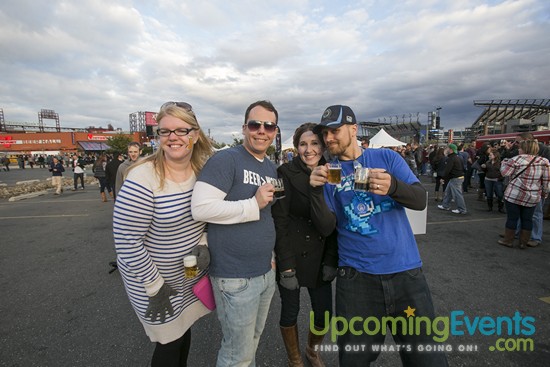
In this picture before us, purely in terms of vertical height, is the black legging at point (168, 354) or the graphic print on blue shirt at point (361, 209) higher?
the graphic print on blue shirt at point (361, 209)

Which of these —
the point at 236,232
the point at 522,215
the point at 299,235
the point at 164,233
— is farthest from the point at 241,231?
the point at 522,215

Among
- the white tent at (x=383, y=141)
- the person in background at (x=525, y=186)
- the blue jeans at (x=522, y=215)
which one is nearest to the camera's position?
the person in background at (x=525, y=186)

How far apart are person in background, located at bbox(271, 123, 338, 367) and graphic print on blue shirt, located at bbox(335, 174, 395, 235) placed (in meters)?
0.26

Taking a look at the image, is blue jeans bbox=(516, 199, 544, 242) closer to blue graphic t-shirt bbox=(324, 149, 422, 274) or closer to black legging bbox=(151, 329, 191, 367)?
blue graphic t-shirt bbox=(324, 149, 422, 274)

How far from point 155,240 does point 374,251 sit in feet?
4.65

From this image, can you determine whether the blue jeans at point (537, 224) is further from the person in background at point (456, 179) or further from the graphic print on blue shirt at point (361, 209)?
the graphic print on blue shirt at point (361, 209)

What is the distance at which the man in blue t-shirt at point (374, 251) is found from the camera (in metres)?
1.60

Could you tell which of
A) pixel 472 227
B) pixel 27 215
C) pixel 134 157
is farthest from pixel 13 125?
pixel 472 227

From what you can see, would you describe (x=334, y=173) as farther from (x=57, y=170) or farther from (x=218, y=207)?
(x=57, y=170)

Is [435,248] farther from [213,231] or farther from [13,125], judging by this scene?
[13,125]

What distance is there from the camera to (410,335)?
160cm

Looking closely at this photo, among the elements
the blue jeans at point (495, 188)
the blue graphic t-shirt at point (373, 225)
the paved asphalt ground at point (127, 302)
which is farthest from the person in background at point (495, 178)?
the blue graphic t-shirt at point (373, 225)

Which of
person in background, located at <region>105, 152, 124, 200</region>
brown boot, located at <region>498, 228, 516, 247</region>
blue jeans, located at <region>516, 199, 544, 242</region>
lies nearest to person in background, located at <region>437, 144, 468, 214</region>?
blue jeans, located at <region>516, 199, 544, 242</region>

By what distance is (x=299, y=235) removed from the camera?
2.08 metres
